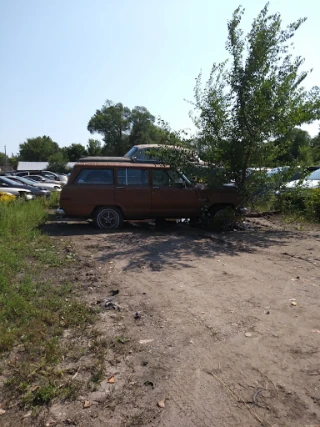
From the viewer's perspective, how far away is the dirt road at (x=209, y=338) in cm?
283

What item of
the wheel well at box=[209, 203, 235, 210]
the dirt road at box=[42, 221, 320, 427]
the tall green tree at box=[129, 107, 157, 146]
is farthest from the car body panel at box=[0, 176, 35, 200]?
the tall green tree at box=[129, 107, 157, 146]

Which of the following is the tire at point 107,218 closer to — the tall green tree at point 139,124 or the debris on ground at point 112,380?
the debris on ground at point 112,380

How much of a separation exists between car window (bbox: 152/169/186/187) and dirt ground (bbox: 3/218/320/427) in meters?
3.56

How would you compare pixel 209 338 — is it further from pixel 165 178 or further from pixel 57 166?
pixel 57 166

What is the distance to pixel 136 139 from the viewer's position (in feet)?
203

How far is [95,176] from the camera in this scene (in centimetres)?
1047

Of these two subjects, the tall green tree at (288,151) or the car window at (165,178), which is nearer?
the tall green tree at (288,151)

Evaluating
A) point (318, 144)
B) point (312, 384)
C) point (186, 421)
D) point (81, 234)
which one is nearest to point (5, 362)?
point (186, 421)

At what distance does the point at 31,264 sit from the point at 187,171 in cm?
516

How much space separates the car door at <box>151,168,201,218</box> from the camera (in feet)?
35.0

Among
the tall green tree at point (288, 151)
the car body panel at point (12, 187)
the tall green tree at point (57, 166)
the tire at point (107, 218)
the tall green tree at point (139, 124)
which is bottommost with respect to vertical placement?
the tire at point (107, 218)

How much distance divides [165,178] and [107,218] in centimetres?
187

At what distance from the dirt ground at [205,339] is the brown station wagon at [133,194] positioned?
3.05 metres

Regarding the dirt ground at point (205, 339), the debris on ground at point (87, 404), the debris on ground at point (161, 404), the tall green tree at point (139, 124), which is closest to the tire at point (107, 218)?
the dirt ground at point (205, 339)
